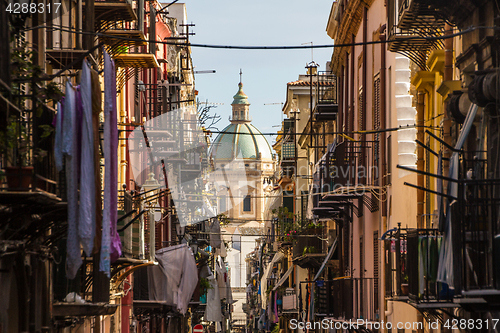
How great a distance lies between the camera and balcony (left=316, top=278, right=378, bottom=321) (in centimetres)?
1728

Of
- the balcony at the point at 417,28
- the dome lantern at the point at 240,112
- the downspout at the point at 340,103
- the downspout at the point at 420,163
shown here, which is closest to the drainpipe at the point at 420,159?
the downspout at the point at 420,163

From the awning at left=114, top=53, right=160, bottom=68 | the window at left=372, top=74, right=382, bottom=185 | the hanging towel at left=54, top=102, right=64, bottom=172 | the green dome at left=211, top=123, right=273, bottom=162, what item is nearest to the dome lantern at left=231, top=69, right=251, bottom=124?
the green dome at left=211, top=123, right=273, bottom=162

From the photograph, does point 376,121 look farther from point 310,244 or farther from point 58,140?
point 310,244

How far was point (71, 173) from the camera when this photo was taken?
8.92 metres

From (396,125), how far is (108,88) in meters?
7.02

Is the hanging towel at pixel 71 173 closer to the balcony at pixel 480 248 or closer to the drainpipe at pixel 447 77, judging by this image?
the balcony at pixel 480 248

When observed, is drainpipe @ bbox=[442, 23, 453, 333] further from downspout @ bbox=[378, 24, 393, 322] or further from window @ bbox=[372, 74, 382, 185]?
window @ bbox=[372, 74, 382, 185]

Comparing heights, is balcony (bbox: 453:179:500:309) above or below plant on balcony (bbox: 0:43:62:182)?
below

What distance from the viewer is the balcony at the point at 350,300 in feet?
56.7

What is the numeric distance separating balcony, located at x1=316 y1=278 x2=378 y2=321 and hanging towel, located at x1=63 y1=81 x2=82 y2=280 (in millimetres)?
8842

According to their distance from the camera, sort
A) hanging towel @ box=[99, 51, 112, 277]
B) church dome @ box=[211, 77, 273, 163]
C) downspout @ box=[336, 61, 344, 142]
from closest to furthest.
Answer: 1. hanging towel @ box=[99, 51, 112, 277]
2. downspout @ box=[336, 61, 344, 142]
3. church dome @ box=[211, 77, 273, 163]

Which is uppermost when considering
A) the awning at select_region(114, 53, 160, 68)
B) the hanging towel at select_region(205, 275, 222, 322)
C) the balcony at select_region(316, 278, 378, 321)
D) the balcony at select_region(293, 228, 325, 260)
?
the awning at select_region(114, 53, 160, 68)

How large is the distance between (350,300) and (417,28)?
738 centimetres

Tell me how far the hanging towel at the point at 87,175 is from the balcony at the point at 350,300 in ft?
28.7
